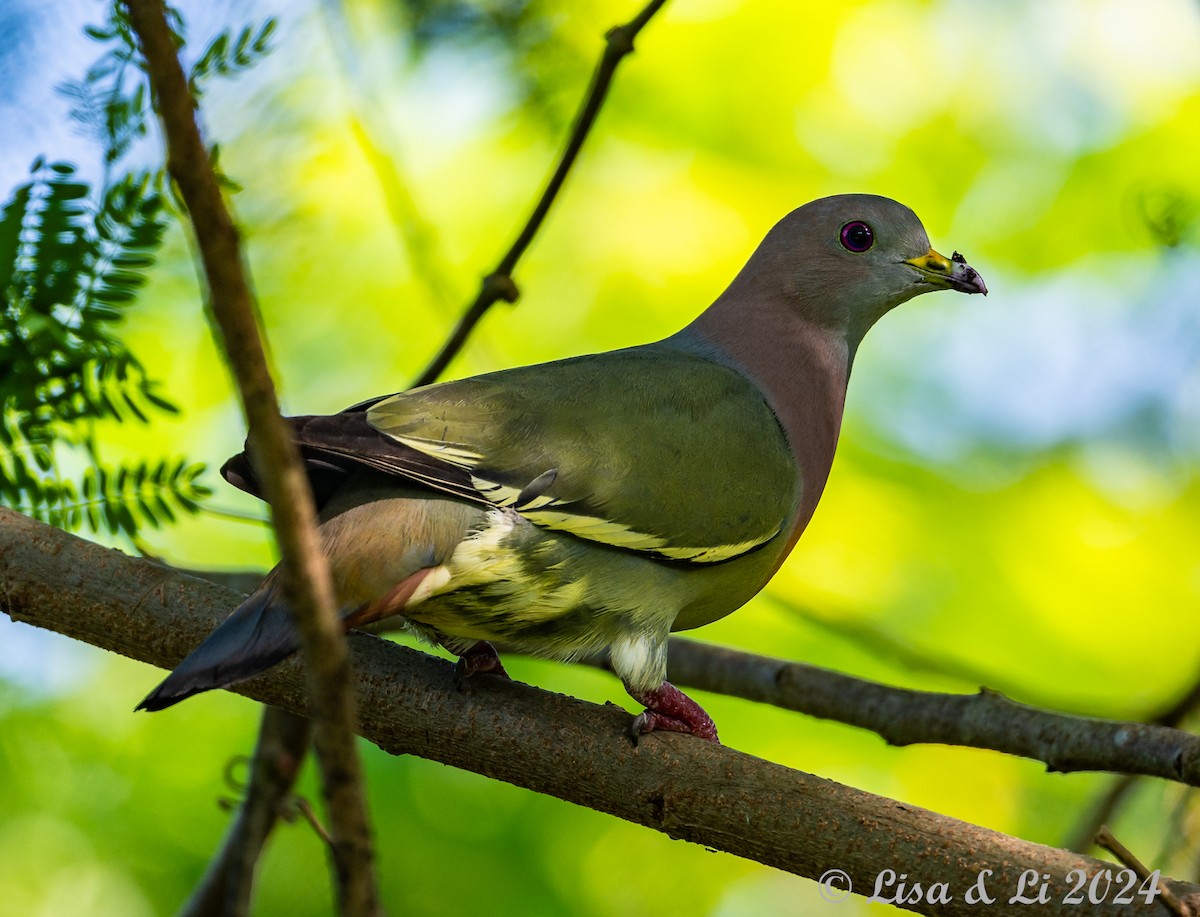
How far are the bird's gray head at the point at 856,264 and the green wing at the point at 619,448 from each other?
0.60 m

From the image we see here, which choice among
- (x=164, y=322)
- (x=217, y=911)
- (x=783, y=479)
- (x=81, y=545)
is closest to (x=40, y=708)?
(x=217, y=911)

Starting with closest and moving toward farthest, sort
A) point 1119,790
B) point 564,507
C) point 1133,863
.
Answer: point 1133,863 < point 564,507 < point 1119,790

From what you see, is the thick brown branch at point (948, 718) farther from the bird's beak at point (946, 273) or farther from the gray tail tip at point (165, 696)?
the gray tail tip at point (165, 696)

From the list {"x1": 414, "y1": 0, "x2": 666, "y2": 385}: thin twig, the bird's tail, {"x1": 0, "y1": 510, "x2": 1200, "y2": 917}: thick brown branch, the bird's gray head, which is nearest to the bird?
the bird's tail

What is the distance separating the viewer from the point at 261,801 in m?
3.91

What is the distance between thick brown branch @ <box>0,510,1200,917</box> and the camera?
2.45 meters

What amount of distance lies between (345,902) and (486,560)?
4.24ft

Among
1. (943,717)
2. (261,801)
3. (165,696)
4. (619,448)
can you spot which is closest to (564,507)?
(619,448)

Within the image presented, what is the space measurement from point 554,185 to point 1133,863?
2.12 meters

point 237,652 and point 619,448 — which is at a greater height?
point 619,448

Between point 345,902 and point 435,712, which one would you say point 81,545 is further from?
point 345,902

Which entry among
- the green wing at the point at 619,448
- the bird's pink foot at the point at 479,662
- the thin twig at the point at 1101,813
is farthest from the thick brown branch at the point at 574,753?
the thin twig at the point at 1101,813

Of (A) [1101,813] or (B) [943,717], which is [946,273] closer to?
(B) [943,717]

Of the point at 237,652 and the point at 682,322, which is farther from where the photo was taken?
the point at 682,322
